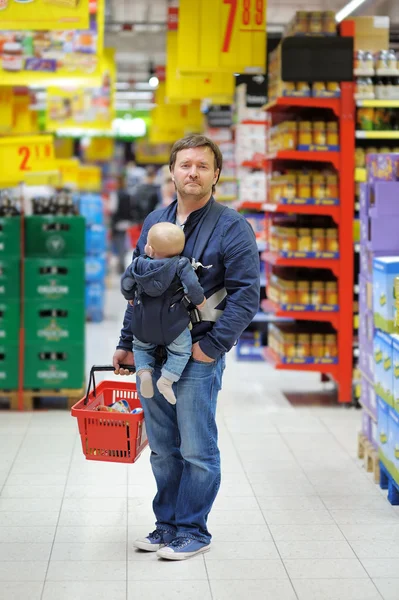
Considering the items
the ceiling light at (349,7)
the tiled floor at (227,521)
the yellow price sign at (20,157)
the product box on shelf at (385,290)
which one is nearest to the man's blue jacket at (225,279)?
the tiled floor at (227,521)

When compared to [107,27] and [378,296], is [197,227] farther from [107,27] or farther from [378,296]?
[107,27]

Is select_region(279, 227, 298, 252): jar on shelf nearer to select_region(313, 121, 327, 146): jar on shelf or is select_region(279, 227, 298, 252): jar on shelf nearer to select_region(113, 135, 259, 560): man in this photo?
select_region(313, 121, 327, 146): jar on shelf

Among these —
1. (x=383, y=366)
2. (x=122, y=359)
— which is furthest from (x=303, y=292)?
(x=122, y=359)

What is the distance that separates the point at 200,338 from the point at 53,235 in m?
3.76

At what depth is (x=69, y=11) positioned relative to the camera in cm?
667

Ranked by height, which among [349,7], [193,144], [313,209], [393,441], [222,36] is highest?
[349,7]

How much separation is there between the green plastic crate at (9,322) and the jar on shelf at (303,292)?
221 cm

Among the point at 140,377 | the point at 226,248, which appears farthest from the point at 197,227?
the point at 140,377

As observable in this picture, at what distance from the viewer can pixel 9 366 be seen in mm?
7848

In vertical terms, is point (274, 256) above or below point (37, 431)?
above

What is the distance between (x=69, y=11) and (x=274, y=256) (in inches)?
104

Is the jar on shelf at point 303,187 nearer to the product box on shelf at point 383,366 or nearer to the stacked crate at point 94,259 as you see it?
the product box on shelf at point 383,366

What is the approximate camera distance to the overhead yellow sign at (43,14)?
652 cm

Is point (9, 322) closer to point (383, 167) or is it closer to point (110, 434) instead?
point (383, 167)
